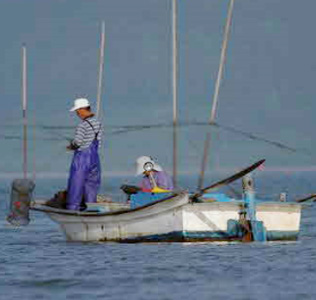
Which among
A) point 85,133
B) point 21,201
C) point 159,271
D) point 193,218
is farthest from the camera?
point 21,201

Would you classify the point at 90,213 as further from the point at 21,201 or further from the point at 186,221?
the point at 186,221

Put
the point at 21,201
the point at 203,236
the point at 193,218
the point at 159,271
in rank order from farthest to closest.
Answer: the point at 21,201 → the point at 203,236 → the point at 193,218 → the point at 159,271

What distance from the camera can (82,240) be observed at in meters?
28.8

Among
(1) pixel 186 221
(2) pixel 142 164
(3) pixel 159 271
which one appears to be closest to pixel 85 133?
(2) pixel 142 164

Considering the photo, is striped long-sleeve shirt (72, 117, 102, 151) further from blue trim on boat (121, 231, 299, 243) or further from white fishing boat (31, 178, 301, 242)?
blue trim on boat (121, 231, 299, 243)

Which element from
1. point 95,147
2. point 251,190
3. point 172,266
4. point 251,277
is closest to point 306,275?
point 251,277

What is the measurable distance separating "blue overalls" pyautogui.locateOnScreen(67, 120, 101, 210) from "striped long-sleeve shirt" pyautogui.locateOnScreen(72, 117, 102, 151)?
0.25ft

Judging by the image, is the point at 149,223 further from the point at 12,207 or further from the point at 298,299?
the point at 298,299

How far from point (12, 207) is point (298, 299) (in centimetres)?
1068

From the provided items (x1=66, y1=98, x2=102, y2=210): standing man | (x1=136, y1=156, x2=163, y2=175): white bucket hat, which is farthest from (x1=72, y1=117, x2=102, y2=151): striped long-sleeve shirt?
(x1=136, y1=156, x2=163, y2=175): white bucket hat

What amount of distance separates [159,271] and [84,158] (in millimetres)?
5240

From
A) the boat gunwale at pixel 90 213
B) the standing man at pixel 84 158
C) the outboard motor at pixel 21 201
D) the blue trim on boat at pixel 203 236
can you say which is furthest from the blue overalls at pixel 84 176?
the blue trim on boat at pixel 203 236

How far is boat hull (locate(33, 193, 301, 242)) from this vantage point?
2645cm

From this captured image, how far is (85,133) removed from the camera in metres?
27.5
